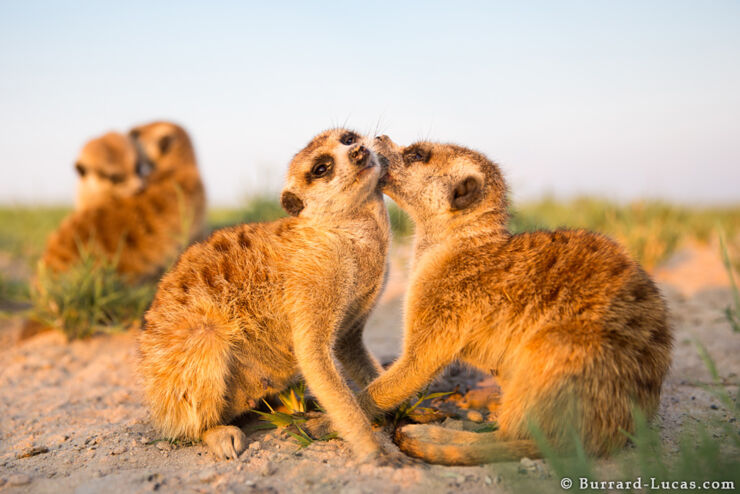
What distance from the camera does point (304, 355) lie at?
8.99 ft

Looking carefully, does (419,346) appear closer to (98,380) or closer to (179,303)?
(179,303)

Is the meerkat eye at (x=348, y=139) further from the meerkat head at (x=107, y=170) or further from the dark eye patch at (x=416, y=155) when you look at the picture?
the meerkat head at (x=107, y=170)

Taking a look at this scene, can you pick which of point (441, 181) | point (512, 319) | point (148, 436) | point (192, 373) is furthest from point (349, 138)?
point (148, 436)

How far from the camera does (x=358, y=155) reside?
9.85 ft

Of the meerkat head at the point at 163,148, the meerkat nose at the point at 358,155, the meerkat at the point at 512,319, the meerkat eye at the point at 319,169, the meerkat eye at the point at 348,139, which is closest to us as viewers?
the meerkat at the point at 512,319

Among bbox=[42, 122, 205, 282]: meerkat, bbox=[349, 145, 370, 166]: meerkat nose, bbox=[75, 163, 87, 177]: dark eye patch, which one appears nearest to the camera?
bbox=[349, 145, 370, 166]: meerkat nose

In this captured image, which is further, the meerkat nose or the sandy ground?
the meerkat nose

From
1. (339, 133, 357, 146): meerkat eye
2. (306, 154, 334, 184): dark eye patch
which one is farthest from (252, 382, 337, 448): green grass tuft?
(339, 133, 357, 146): meerkat eye

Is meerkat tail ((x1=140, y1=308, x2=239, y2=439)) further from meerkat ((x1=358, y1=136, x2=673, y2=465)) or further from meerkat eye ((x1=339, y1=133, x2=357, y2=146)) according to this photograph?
meerkat eye ((x1=339, y1=133, x2=357, y2=146))

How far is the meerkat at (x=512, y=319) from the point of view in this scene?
244 centimetres

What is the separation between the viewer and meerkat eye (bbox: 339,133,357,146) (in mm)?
3244

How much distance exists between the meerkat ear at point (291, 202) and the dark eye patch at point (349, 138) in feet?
1.39

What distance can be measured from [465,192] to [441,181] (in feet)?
0.50

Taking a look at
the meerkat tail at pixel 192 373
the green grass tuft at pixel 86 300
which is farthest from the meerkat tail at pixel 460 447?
the green grass tuft at pixel 86 300
